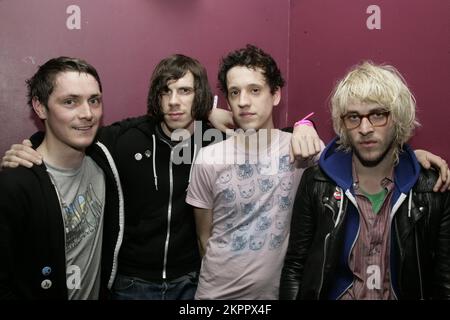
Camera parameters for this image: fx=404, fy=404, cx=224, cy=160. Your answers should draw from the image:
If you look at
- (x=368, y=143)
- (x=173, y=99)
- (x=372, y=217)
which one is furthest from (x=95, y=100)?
A: (x=372, y=217)

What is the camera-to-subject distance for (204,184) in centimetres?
188

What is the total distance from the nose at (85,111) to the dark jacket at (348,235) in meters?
1.01

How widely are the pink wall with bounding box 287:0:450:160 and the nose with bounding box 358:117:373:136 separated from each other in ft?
1.46

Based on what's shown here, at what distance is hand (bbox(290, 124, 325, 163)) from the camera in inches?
69.2

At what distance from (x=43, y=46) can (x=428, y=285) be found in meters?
2.27

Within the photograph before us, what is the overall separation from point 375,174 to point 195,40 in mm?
1352

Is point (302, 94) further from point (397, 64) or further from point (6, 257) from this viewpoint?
point (6, 257)

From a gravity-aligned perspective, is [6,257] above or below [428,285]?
above

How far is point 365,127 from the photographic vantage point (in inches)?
65.0

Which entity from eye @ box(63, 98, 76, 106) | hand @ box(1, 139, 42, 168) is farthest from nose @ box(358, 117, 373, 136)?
Result: hand @ box(1, 139, 42, 168)

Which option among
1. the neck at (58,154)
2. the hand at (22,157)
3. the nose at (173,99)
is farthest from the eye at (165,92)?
the hand at (22,157)

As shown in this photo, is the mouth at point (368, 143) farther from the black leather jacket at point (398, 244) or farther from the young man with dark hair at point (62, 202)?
the young man with dark hair at point (62, 202)

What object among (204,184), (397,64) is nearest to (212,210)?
(204,184)

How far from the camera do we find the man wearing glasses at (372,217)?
1.62 meters
